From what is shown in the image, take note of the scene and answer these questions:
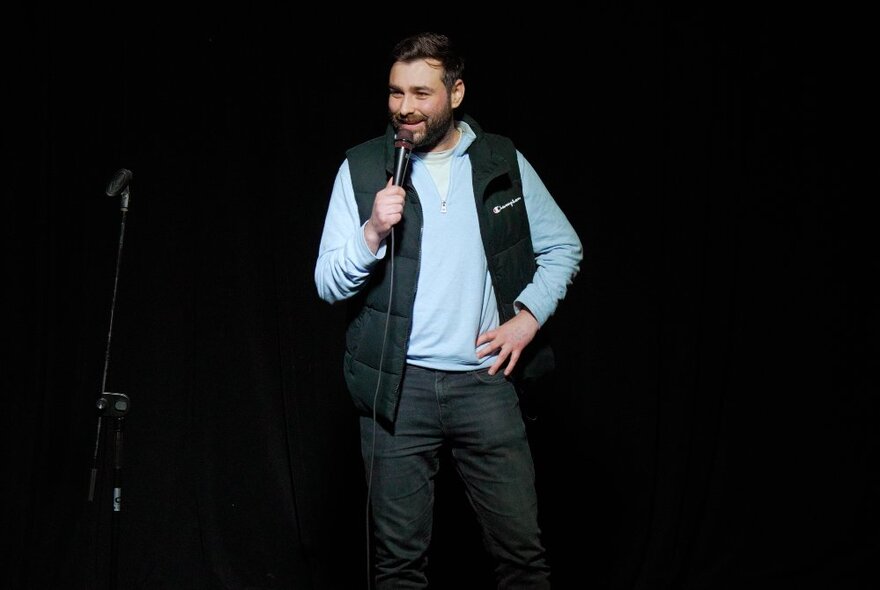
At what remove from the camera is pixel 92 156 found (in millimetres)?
2842

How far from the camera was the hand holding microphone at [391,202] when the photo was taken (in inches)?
73.5

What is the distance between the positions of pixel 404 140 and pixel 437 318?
1.26 feet

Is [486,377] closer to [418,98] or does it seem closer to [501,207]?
[501,207]

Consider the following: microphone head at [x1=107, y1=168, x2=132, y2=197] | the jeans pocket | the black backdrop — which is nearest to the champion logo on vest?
the jeans pocket

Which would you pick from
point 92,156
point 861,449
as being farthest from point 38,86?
point 861,449

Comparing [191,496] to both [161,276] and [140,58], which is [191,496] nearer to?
[161,276]

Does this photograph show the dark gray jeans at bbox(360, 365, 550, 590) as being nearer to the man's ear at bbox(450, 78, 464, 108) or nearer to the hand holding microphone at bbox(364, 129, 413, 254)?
the hand holding microphone at bbox(364, 129, 413, 254)

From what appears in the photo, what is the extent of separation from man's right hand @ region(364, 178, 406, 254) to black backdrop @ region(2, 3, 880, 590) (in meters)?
1.11

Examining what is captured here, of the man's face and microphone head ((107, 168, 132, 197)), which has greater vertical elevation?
the man's face

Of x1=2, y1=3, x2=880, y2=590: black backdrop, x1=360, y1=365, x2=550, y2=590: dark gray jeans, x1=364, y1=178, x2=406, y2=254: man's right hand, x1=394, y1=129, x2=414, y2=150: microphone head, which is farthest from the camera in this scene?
x1=2, y1=3, x2=880, y2=590: black backdrop

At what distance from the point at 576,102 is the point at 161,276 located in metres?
1.38

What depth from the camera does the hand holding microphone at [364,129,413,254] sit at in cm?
187

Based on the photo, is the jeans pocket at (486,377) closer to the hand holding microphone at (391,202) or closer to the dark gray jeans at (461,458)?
the dark gray jeans at (461,458)

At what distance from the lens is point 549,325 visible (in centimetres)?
284
